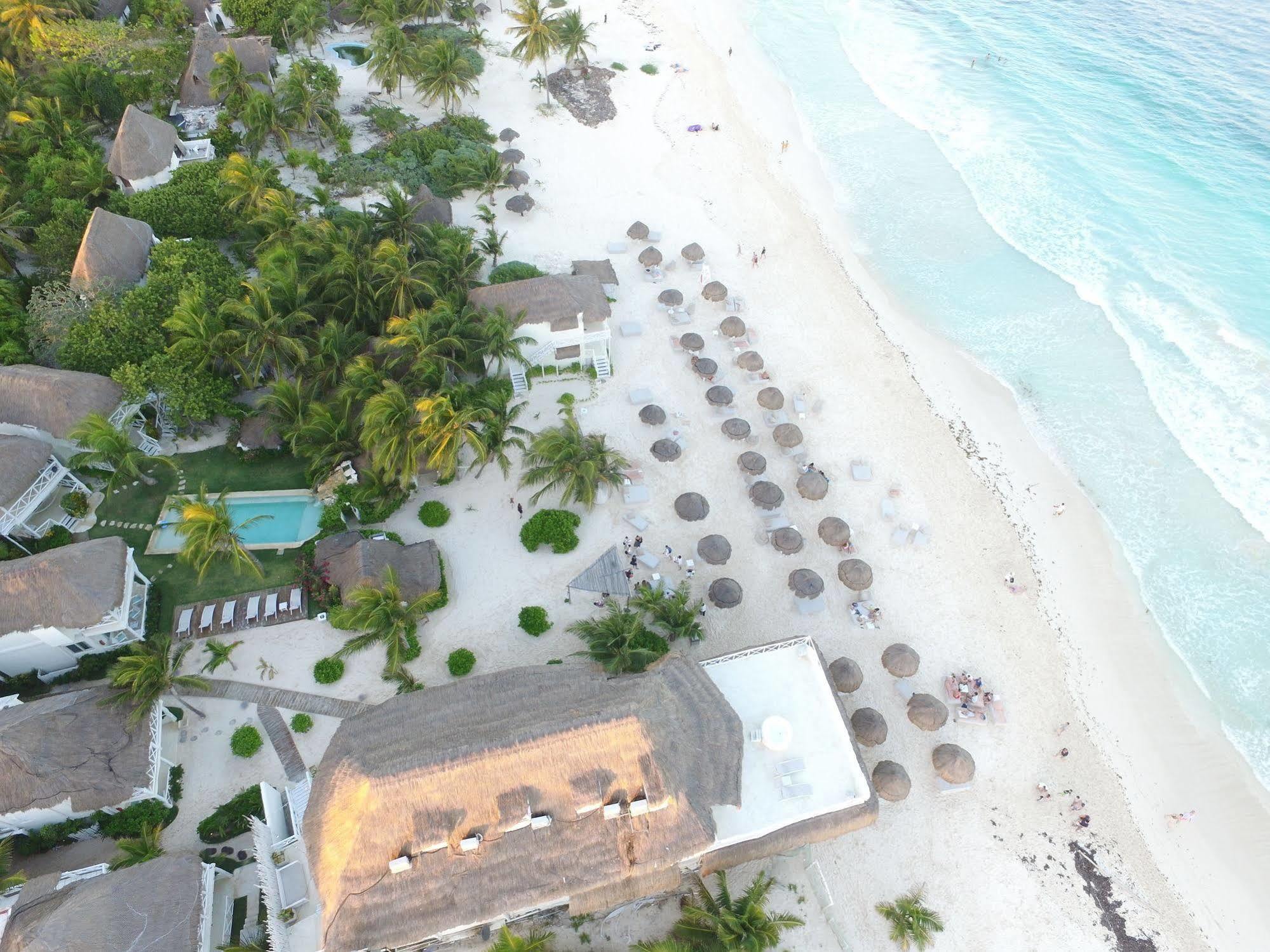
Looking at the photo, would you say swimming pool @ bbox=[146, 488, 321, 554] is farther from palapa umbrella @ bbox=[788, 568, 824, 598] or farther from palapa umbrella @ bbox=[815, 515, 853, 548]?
palapa umbrella @ bbox=[815, 515, 853, 548]

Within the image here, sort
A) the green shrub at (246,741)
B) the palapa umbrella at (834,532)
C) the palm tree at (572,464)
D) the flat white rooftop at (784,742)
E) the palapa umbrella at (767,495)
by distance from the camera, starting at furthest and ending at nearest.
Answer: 1. the palapa umbrella at (767,495)
2. the palapa umbrella at (834,532)
3. the palm tree at (572,464)
4. the green shrub at (246,741)
5. the flat white rooftop at (784,742)

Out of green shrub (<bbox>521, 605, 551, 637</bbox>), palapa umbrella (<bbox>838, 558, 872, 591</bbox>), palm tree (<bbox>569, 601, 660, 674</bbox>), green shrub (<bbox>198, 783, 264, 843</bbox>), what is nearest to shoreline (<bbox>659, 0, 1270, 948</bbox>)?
palapa umbrella (<bbox>838, 558, 872, 591</bbox>)

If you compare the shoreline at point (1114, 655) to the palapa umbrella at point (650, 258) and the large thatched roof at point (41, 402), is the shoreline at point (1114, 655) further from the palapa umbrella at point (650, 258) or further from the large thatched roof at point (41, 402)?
the large thatched roof at point (41, 402)

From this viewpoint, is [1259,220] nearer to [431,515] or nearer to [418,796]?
[431,515]

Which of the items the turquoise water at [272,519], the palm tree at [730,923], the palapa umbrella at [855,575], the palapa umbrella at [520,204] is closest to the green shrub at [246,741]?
the turquoise water at [272,519]

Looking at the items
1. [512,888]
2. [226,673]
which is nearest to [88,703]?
[226,673]

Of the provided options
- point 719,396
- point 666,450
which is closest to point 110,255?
point 666,450
